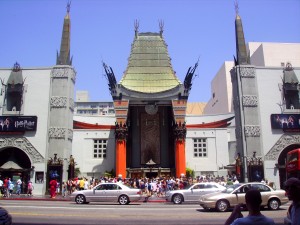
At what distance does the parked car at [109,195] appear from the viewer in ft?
60.9

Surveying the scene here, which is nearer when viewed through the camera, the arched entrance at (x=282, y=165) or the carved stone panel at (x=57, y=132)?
the arched entrance at (x=282, y=165)

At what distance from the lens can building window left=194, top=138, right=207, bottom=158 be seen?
4416 centimetres

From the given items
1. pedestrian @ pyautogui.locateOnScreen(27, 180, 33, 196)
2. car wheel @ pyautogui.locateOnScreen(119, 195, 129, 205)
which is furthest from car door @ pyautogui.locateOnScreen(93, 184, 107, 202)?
pedestrian @ pyautogui.locateOnScreen(27, 180, 33, 196)

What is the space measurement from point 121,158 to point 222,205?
25.8 m

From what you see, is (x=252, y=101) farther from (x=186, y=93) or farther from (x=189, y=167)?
(x=189, y=167)

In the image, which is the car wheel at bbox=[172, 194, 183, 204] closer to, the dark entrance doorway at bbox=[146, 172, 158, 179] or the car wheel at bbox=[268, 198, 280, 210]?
the car wheel at bbox=[268, 198, 280, 210]

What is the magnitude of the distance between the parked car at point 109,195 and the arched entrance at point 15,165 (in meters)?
11.4

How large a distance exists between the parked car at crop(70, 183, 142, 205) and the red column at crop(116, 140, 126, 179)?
20.5 metres

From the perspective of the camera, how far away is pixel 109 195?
18641 mm

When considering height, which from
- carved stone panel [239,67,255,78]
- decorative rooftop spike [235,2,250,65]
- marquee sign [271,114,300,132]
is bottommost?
marquee sign [271,114,300,132]

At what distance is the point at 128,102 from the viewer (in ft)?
135

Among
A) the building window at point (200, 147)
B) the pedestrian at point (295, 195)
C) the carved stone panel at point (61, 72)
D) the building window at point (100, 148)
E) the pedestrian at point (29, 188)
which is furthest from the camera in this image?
the building window at point (200, 147)

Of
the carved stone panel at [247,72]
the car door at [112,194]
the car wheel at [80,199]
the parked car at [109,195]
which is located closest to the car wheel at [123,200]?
the parked car at [109,195]

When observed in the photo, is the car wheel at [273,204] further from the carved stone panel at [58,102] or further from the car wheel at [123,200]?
the carved stone panel at [58,102]
